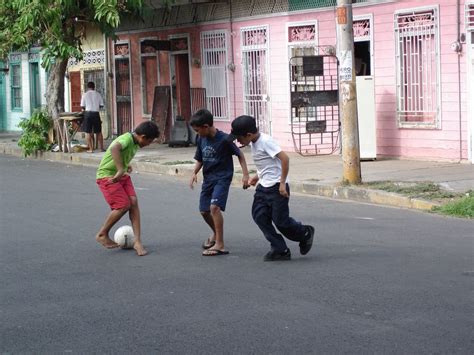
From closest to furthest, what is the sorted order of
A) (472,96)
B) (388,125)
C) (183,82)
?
(472,96) < (388,125) < (183,82)

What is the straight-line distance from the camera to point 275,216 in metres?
9.02

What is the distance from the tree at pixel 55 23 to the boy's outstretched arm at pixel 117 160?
11.0m

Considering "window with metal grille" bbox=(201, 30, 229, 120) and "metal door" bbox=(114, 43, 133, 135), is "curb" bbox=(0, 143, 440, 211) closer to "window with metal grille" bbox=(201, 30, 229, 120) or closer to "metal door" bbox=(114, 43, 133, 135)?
"window with metal grille" bbox=(201, 30, 229, 120)

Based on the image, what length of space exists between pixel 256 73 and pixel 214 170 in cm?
1268

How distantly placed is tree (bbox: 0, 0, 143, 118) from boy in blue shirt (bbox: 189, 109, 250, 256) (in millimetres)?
11120

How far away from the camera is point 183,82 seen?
2530 centimetres

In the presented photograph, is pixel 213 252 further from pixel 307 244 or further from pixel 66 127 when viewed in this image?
pixel 66 127

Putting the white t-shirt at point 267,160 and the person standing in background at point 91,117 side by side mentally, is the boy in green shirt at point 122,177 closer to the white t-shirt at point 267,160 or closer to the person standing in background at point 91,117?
the white t-shirt at point 267,160

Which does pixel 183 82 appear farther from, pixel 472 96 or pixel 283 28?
pixel 472 96

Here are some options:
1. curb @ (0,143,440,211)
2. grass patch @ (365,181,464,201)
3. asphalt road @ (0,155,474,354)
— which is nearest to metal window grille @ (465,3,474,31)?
grass patch @ (365,181,464,201)

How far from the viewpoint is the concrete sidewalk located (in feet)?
45.3

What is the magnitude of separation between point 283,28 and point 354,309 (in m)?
14.5

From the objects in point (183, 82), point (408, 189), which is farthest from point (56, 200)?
point (183, 82)

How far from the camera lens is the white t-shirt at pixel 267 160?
898 cm
